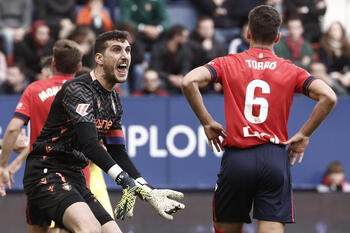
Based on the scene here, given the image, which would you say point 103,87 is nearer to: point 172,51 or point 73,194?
point 73,194

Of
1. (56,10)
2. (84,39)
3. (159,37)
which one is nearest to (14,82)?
(84,39)

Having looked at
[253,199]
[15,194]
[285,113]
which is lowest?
[15,194]

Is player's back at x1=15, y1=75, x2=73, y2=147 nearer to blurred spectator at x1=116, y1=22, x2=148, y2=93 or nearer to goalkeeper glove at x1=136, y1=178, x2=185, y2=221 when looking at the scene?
goalkeeper glove at x1=136, y1=178, x2=185, y2=221

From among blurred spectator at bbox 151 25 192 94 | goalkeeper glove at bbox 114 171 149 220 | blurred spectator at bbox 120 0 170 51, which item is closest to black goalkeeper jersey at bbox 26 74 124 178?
goalkeeper glove at bbox 114 171 149 220

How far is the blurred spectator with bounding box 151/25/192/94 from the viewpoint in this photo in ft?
38.7

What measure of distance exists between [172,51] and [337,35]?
112 inches

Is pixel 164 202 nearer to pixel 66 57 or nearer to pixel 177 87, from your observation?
pixel 66 57

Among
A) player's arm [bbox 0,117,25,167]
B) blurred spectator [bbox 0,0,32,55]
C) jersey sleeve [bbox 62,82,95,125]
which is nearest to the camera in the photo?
jersey sleeve [bbox 62,82,95,125]

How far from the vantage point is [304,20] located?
1321cm

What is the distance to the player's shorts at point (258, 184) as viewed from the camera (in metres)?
5.58

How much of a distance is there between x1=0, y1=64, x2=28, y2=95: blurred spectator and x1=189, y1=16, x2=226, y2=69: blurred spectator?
268 cm

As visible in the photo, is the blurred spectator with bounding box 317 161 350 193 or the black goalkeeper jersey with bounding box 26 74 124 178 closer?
the black goalkeeper jersey with bounding box 26 74 124 178

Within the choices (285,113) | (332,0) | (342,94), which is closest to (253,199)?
(285,113)

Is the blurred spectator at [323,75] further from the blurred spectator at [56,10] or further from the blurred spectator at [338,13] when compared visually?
the blurred spectator at [56,10]
